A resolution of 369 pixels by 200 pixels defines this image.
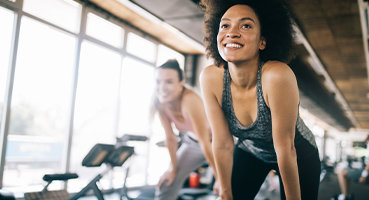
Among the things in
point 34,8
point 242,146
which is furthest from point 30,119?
point 242,146

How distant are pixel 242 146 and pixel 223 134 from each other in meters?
0.18

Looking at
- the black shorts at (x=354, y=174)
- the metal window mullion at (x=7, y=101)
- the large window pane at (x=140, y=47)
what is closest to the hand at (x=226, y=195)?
the metal window mullion at (x=7, y=101)

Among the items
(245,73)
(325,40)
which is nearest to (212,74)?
(245,73)

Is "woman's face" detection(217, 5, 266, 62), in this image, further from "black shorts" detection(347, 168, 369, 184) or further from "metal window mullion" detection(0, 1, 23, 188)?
"black shorts" detection(347, 168, 369, 184)

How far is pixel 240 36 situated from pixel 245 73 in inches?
5.5

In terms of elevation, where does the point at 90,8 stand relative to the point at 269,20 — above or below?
above

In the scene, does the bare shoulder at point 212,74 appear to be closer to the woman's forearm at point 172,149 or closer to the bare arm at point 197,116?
the bare arm at point 197,116

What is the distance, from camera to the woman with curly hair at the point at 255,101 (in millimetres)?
961

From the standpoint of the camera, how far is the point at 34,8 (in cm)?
393

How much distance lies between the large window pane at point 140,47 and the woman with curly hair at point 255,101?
4.34m

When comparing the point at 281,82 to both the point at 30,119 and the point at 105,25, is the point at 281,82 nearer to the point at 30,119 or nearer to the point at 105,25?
the point at 105,25

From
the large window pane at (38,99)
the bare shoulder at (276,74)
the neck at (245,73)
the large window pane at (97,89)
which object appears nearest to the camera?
the bare shoulder at (276,74)

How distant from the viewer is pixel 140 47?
555cm

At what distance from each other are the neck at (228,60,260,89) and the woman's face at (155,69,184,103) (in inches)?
37.1
